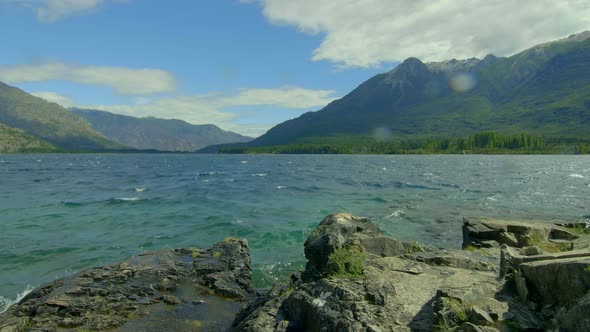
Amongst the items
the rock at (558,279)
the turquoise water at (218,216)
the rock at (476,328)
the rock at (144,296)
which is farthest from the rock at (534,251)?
the turquoise water at (218,216)

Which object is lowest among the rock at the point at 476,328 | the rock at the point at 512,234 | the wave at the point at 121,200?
the wave at the point at 121,200

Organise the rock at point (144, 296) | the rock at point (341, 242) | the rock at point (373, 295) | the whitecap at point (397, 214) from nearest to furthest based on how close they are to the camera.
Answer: the rock at point (373, 295) < the rock at point (341, 242) < the rock at point (144, 296) < the whitecap at point (397, 214)

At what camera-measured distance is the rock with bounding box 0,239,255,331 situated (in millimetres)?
12039

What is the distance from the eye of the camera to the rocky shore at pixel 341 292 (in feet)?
25.5

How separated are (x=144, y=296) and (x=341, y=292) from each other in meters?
9.18

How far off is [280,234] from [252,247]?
12.8 feet

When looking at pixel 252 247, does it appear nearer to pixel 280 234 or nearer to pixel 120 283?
pixel 280 234

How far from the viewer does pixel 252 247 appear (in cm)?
2506

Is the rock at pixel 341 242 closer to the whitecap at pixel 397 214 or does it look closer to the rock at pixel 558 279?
the rock at pixel 558 279

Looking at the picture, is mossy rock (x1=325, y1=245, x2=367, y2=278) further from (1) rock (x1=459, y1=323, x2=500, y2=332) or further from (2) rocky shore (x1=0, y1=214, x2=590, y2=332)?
(1) rock (x1=459, y1=323, x2=500, y2=332)

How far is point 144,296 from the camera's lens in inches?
554

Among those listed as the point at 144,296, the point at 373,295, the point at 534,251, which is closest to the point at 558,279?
the point at 534,251

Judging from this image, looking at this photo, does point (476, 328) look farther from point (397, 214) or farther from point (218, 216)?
point (218, 216)

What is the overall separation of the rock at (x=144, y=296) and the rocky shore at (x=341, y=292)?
0.14ft
